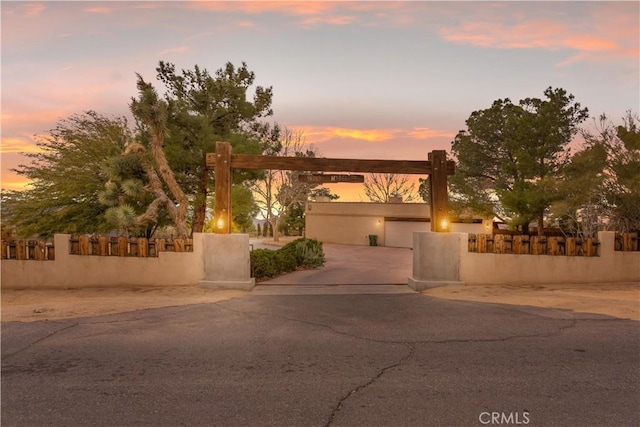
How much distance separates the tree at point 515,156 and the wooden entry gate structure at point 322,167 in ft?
40.1

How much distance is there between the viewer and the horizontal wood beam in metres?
12.6

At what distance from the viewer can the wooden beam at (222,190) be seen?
12.3m

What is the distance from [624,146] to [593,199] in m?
2.98

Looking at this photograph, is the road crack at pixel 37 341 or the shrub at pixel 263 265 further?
the shrub at pixel 263 265

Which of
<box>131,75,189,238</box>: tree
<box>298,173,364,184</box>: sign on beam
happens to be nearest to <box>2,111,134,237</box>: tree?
<box>131,75,189,238</box>: tree

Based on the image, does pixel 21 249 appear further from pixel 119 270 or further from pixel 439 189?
pixel 439 189

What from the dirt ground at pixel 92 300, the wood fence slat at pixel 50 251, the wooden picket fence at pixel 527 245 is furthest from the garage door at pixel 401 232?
the wood fence slat at pixel 50 251

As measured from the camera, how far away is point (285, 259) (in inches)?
676

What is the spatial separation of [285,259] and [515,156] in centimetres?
1865

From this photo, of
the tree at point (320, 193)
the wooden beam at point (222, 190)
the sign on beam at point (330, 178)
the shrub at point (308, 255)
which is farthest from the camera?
the tree at point (320, 193)

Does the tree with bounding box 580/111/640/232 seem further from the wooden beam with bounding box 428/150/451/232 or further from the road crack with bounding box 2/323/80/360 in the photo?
the road crack with bounding box 2/323/80/360

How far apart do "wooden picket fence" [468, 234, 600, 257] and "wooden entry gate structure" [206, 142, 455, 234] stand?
3.79 feet

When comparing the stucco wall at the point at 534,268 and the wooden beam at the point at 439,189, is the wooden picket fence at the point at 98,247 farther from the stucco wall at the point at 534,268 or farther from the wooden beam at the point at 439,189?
the stucco wall at the point at 534,268

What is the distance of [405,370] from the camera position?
5762 millimetres
